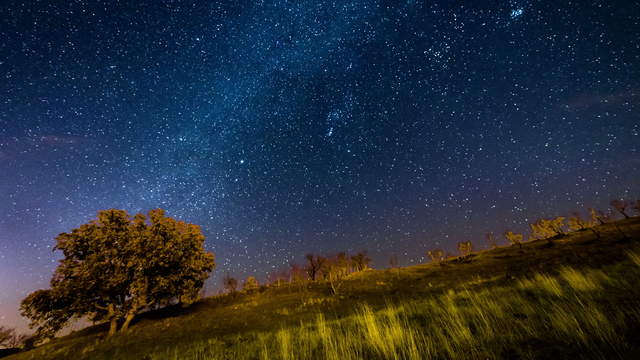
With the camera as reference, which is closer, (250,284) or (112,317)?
(112,317)

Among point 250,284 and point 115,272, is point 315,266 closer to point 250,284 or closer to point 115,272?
point 250,284

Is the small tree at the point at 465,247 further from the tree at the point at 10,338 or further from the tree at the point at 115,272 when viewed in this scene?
the tree at the point at 10,338

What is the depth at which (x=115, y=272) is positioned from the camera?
26.6 meters

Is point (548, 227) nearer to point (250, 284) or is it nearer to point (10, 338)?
point (250, 284)

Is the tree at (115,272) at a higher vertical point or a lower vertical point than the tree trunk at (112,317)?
higher

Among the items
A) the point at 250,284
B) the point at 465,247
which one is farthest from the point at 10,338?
the point at 465,247

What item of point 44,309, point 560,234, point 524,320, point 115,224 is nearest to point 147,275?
point 115,224

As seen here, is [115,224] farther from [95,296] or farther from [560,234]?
[560,234]

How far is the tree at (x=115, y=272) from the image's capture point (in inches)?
1022

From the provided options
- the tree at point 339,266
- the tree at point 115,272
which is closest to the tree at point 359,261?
the tree at point 339,266

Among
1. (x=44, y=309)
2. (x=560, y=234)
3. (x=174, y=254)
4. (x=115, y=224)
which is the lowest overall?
(x=560, y=234)

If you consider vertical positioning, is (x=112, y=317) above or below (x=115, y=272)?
below

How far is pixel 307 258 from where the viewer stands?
299 ft

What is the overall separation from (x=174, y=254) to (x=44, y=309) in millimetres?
11931
